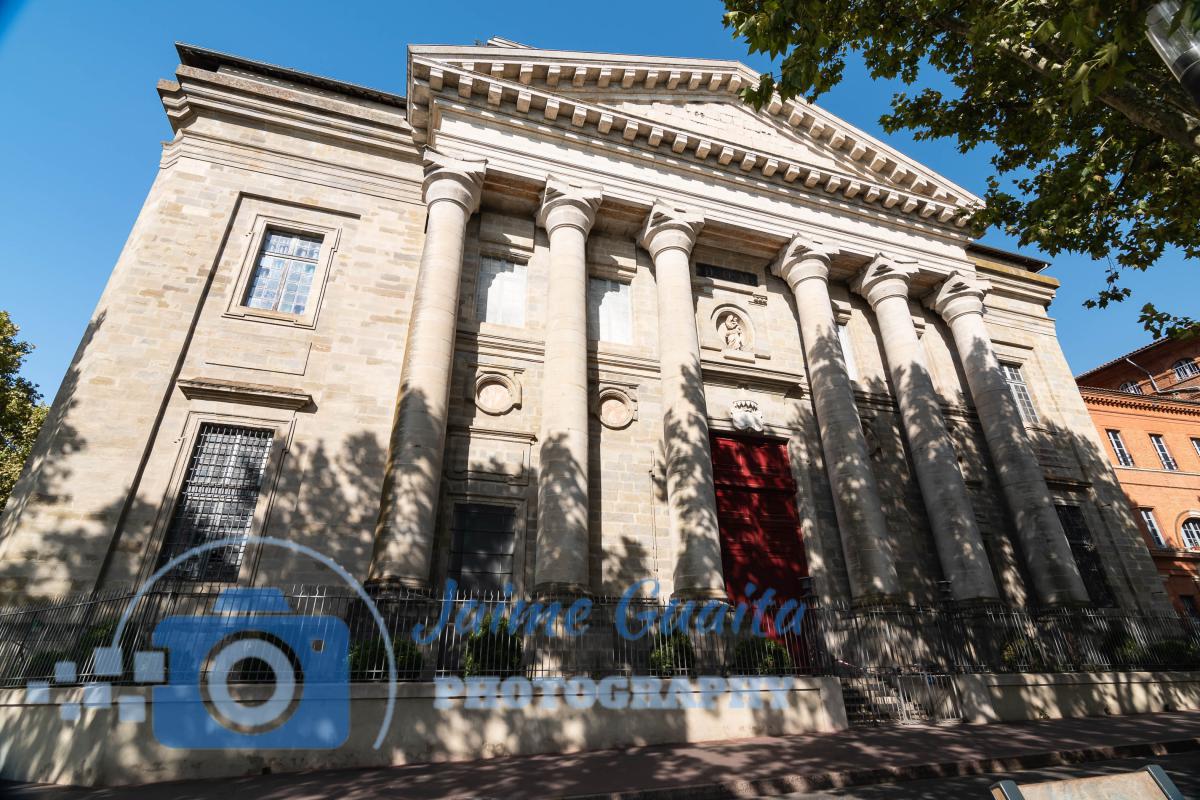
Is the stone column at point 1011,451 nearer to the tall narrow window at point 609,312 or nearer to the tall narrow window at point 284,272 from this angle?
the tall narrow window at point 609,312

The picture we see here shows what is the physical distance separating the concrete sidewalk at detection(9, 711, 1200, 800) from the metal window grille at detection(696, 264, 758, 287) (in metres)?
12.1

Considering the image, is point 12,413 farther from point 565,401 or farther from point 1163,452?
point 1163,452

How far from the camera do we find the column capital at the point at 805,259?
55.0ft

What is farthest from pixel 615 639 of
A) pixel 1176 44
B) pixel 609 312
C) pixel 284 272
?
pixel 284 272

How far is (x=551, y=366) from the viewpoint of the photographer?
508 inches

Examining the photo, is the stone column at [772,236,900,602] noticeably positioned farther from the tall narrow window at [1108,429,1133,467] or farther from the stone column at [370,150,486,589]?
the tall narrow window at [1108,429,1133,467]

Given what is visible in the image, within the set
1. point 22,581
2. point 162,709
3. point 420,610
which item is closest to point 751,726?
point 420,610

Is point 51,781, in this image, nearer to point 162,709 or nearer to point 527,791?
point 162,709

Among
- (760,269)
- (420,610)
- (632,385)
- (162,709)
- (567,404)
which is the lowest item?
(162,709)

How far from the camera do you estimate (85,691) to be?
22.5 ft

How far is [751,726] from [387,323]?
1074cm

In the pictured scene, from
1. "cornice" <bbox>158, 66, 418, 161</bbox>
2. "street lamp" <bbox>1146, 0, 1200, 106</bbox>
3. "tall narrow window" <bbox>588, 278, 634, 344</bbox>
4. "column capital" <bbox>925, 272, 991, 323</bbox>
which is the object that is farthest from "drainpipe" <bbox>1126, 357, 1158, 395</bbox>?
"street lamp" <bbox>1146, 0, 1200, 106</bbox>

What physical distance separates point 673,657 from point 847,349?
12035mm

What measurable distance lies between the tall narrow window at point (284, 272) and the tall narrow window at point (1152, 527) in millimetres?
32259
